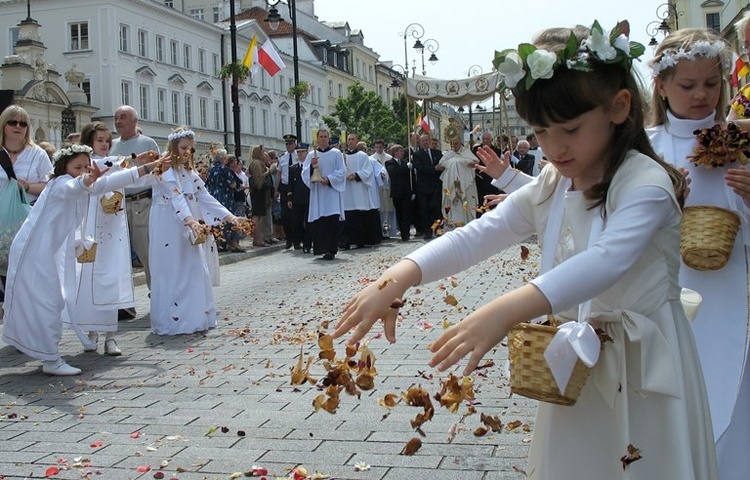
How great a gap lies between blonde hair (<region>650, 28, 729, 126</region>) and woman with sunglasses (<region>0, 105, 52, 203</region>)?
22.6 ft

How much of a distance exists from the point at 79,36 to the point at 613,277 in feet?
203

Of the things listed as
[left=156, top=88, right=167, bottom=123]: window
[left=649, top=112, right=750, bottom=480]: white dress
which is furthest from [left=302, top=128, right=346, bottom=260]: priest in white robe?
[left=156, top=88, right=167, bottom=123]: window

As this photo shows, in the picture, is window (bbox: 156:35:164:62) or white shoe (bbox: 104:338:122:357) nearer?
white shoe (bbox: 104:338:122:357)

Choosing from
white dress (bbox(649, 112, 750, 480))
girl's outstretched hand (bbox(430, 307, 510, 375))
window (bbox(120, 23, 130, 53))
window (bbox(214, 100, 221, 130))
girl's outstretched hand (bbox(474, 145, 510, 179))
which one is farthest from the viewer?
window (bbox(214, 100, 221, 130))

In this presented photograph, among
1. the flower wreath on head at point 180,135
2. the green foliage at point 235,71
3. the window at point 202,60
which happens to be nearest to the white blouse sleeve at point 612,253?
the flower wreath on head at point 180,135

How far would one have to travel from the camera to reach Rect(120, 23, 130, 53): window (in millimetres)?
59344

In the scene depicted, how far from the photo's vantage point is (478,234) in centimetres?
287

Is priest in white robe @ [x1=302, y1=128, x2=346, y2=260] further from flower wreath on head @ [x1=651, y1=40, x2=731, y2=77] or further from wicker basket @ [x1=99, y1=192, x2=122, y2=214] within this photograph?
flower wreath on head @ [x1=651, y1=40, x2=731, y2=77]

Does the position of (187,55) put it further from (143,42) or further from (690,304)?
(690,304)

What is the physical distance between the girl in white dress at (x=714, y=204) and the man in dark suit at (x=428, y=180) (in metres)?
17.4

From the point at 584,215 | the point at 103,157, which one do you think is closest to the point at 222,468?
the point at 584,215

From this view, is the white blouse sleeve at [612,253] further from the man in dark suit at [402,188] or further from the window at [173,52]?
the window at [173,52]

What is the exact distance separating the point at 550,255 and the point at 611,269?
1.45 ft

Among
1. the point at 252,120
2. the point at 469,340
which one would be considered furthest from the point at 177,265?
the point at 252,120
